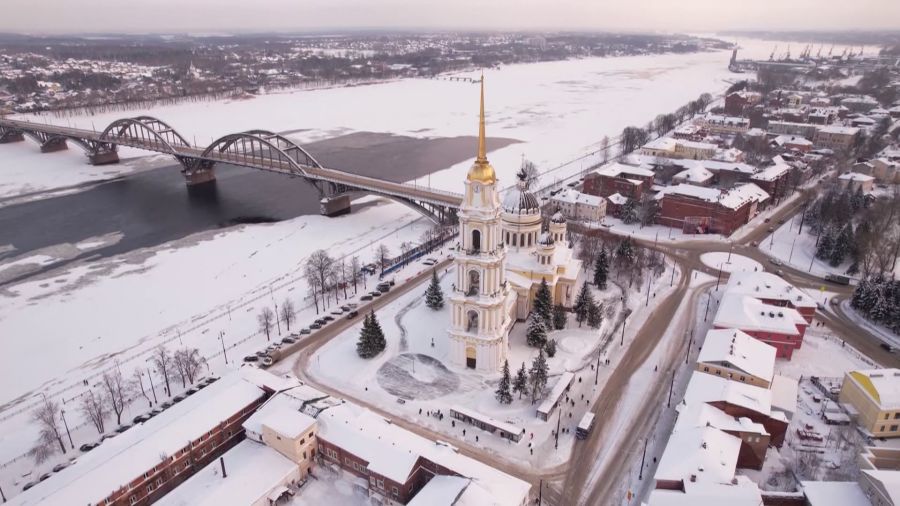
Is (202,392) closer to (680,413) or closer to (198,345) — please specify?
(198,345)

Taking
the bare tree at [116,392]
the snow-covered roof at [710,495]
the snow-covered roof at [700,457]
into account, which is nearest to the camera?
the snow-covered roof at [710,495]

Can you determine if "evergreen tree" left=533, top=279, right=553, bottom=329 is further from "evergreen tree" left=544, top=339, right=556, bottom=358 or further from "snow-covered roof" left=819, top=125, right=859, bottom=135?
"snow-covered roof" left=819, top=125, right=859, bottom=135

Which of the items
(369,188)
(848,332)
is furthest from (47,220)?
(848,332)

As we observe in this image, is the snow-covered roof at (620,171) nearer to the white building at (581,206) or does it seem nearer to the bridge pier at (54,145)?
the white building at (581,206)

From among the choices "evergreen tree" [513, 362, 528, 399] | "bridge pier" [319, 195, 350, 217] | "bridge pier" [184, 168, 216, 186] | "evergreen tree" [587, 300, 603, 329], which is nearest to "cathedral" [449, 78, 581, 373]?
"evergreen tree" [513, 362, 528, 399]

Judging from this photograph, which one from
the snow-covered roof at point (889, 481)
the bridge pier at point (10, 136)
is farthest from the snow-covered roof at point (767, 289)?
→ the bridge pier at point (10, 136)

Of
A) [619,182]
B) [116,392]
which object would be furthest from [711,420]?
[619,182]

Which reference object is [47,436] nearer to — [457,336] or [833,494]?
[457,336]
